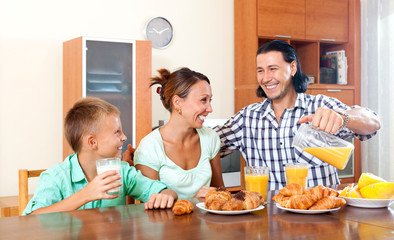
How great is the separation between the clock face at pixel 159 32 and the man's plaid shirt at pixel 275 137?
1.97 metres

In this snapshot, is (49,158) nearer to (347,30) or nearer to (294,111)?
(294,111)

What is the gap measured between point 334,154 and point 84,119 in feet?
3.21

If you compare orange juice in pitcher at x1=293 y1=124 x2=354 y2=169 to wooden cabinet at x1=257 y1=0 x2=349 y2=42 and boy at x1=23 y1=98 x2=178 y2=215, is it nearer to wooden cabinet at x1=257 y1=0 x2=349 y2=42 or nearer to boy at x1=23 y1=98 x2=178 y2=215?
boy at x1=23 y1=98 x2=178 y2=215

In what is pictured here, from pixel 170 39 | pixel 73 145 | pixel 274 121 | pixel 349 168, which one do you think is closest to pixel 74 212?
pixel 73 145

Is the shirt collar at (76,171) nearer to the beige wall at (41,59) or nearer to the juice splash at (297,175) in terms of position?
the juice splash at (297,175)

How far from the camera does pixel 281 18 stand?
14.9 ft

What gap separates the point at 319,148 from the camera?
150 cm

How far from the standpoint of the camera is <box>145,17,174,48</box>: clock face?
4230mm

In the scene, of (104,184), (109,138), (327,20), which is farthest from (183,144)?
(327,20)

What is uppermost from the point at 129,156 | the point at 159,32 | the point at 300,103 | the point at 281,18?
the point at 281,18

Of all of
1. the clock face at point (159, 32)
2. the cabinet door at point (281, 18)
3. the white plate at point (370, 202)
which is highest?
the cabinet door at point (281, 18)

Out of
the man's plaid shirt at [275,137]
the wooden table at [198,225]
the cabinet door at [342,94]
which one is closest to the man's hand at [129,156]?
the man's plaid shirt at [275,137]

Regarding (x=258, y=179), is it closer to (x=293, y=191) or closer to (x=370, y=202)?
(x=293, y=191)

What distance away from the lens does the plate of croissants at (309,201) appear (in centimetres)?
132
